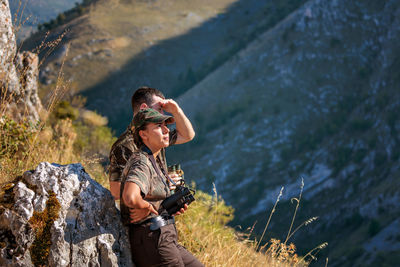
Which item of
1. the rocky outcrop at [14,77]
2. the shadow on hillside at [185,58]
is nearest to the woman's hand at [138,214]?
the rocky outcrop at [14,77]

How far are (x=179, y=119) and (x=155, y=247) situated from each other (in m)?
1.27

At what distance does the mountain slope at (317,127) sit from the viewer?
105 feet

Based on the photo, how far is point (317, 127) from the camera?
44.5m

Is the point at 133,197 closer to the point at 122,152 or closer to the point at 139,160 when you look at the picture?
the point at 139,160

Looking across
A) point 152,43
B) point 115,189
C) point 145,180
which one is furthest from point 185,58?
point 145,180

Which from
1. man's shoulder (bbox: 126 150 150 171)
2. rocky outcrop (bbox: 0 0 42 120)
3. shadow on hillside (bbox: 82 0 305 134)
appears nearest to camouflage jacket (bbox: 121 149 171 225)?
man's shoulder (bbox: 126 150 150 171)

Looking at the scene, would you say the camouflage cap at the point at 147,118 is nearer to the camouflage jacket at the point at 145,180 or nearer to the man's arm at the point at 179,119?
the camouflage jacket at the point at 145,180

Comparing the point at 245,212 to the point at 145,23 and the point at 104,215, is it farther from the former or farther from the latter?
the point at 145,23

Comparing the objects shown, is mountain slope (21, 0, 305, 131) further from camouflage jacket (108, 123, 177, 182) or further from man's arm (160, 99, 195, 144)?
camouflage jacket (108, 123, 177, 182)

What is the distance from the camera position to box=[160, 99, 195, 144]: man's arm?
12.0ft

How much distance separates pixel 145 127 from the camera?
312 centimetres

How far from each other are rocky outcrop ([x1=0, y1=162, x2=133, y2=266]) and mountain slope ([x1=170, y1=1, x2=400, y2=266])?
24.9 m

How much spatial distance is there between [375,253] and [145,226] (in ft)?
85.9

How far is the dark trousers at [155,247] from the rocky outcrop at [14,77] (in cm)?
156
